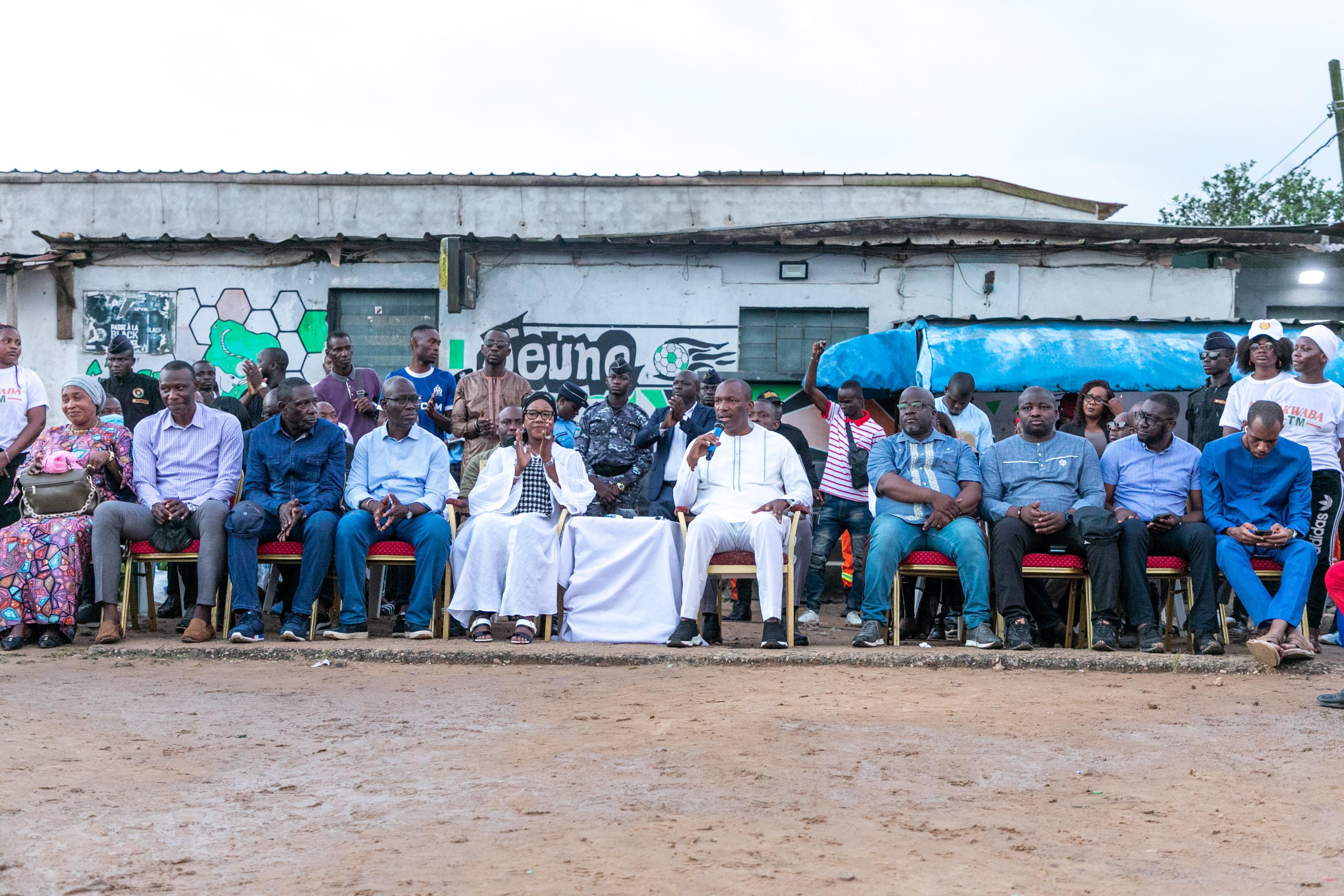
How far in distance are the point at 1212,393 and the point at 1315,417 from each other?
3.01ft

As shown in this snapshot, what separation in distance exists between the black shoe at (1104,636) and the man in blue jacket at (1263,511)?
74 cm

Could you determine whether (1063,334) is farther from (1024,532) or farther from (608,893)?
(608,893)

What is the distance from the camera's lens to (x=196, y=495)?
8.21 metres

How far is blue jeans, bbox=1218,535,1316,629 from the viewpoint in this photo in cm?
729

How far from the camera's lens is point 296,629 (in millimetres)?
7828

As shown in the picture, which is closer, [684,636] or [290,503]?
[684,636]

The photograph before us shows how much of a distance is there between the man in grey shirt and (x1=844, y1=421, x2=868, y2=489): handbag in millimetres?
1178

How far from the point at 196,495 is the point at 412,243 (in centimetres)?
640

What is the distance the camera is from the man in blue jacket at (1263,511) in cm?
734

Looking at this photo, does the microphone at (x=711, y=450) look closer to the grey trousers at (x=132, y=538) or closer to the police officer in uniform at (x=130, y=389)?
the grey trousers at (x=132, y=538)

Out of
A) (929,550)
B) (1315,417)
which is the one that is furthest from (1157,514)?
(929,550)

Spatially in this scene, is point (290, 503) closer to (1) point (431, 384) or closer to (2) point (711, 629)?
(1) point (431, 384)

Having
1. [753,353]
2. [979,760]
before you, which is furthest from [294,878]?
[753,353]

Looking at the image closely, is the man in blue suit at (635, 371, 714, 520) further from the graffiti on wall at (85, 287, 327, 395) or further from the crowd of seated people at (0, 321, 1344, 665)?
the graffiti on wall at (85, 287, 327, 395)
